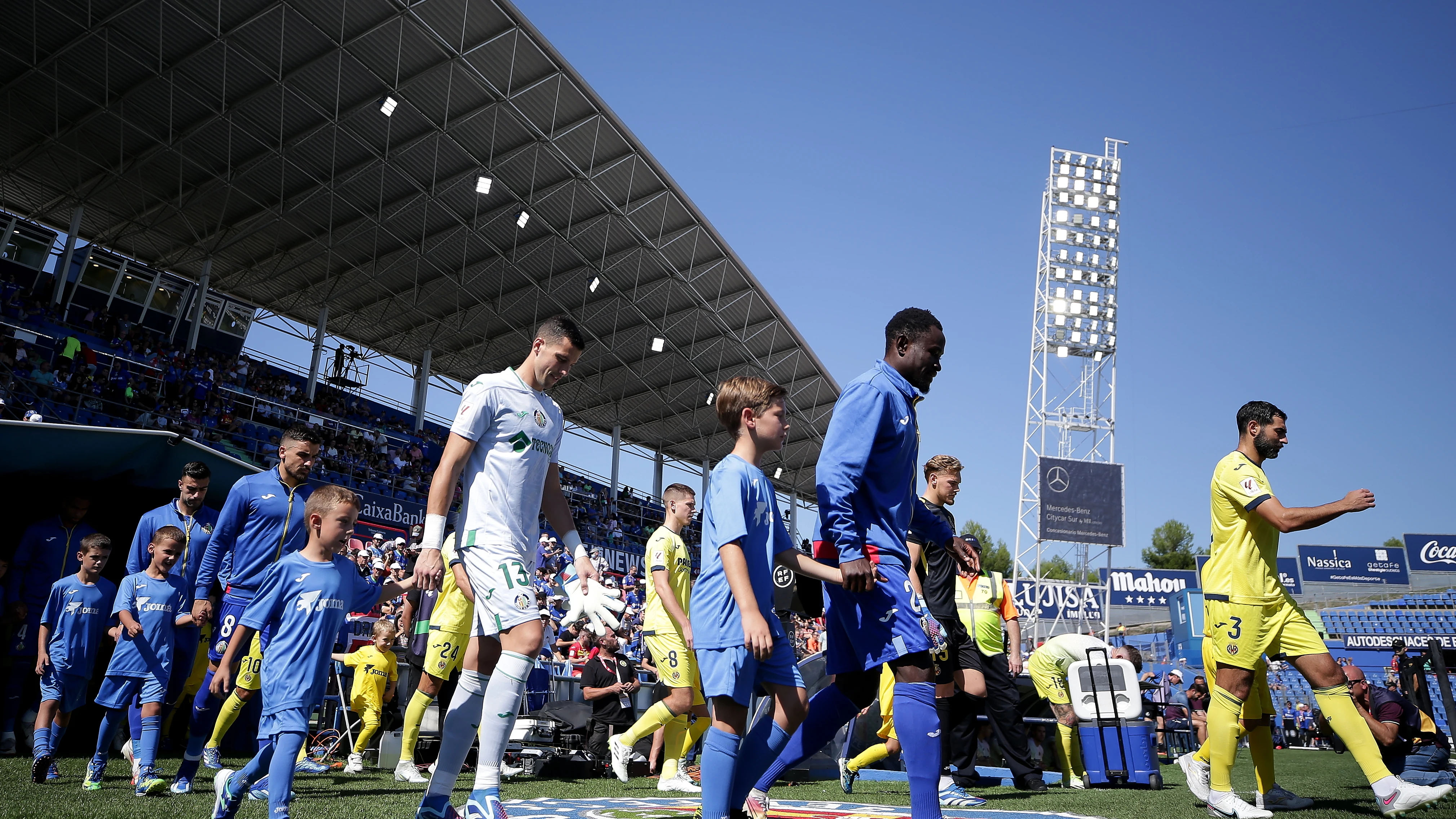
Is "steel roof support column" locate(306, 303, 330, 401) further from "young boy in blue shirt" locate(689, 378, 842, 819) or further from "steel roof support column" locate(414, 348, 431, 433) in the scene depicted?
"young boy in blue shirt" locate(689, 378, 842, 819)

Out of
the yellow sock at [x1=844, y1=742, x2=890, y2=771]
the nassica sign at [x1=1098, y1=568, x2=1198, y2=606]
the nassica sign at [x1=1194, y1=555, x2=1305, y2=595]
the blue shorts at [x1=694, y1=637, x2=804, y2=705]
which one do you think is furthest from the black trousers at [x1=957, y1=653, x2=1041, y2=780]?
the nassica sign at [x1=1194, y1=555, x2=1305, y2=595]

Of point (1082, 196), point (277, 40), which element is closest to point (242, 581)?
point (277, 40)

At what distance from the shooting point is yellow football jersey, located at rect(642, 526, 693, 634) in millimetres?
6055

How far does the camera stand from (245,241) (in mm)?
28734

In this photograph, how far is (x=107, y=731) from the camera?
5.56 metres

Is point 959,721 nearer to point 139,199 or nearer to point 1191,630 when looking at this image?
point 139,199

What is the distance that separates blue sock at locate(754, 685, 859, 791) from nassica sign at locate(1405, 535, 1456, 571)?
2222 inches

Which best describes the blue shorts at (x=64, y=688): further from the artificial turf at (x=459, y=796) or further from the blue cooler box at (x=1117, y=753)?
the blue cooler box at (x=1117, y=753)

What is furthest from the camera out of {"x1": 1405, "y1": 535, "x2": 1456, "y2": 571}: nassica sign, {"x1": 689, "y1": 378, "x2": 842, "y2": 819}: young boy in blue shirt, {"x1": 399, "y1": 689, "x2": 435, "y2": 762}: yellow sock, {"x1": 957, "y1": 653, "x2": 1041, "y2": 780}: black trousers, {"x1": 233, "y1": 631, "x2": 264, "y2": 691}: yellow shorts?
{"x1": 1405, "y1": 535, "x2": 1456, "y2": 571}: nassica sign

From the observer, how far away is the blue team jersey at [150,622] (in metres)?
5.66

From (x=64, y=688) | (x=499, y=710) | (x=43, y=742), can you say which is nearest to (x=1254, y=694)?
(x=499, y=710)

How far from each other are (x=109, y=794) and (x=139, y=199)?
88.6ft

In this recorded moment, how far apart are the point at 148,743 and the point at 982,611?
5.72 meters

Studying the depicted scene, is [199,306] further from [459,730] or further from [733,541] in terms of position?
[733,541]
